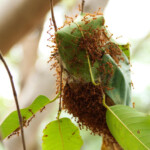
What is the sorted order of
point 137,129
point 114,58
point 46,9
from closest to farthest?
1. point 137,129
2. point 114,58
3. point 46,9

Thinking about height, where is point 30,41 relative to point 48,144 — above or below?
above

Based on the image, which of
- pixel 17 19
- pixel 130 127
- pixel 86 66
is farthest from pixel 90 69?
pixel 17 19

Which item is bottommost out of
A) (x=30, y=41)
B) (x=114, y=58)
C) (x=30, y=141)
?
(x=30, y=141)

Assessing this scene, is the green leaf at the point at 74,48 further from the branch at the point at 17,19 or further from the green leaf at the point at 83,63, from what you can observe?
the branch at the point at 17,19

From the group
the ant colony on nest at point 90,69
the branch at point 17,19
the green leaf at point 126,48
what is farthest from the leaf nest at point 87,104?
the branch at point 17,19

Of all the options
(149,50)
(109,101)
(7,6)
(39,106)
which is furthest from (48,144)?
(149,50)

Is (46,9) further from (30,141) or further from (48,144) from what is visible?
(30,141)

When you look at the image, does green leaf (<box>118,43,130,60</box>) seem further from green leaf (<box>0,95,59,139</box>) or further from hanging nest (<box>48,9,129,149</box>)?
green leaf (<box>0,95,59,139</box>)

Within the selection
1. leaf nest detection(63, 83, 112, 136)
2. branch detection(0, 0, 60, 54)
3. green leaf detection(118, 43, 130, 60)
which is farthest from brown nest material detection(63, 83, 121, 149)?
branch detection(0, 0, 60, 54)
